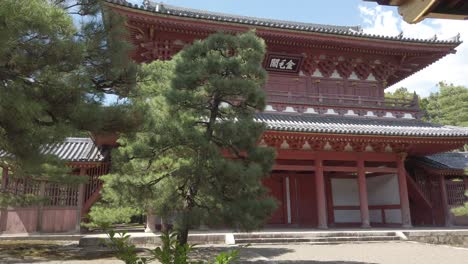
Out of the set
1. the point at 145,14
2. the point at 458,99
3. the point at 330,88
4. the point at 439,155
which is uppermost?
the point at 458,99

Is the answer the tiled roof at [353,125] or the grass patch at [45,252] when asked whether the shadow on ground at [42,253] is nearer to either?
the grass patch at [45,252]

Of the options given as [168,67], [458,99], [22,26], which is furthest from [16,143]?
[458,99]

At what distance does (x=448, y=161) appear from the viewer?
17594mm

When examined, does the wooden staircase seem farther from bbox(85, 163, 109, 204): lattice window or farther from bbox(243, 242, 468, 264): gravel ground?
bbox(85, 163, 109, 204): lattice window

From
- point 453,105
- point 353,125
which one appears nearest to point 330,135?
point 353,125

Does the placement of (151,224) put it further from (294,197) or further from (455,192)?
(455,192)

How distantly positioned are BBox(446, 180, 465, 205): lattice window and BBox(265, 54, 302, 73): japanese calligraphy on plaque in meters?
8.54

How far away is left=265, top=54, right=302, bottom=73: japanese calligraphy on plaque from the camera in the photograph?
1541cm

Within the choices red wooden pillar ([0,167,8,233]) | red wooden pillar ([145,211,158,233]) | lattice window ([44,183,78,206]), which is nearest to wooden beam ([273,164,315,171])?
red wooden pillar ([145,211,158,233])

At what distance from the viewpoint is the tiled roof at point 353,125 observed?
1338 cm

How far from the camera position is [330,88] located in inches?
641

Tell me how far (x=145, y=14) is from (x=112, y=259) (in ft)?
26.7

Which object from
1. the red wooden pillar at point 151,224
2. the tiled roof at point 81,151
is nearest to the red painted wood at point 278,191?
the red wooden pillar at point 151,224

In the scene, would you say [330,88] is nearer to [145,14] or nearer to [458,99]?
[145,14]
